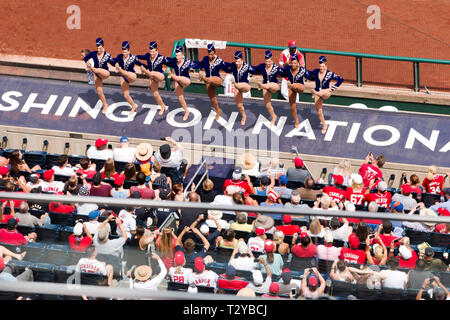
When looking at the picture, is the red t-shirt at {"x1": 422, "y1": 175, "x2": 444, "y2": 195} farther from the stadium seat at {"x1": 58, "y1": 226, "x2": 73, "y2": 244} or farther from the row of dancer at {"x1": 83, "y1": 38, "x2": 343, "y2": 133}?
the stadium seat at {"x1": 58, "y1": 226, "x2": 73, "y2": 244}

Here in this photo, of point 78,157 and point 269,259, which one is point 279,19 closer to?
point 78,157

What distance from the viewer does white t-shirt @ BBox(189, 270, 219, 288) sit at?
638 cm

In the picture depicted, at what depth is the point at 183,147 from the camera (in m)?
16.1

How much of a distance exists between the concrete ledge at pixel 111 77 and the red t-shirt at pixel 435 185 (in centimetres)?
404

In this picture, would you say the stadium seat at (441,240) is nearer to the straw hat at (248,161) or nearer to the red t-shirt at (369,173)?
the red t-shirt at (369,173)

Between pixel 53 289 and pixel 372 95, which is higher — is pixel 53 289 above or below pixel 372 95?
below

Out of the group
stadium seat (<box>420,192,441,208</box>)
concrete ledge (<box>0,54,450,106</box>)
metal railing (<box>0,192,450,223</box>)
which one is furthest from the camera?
concrete ledge (<box>0,54,450,106</box>)

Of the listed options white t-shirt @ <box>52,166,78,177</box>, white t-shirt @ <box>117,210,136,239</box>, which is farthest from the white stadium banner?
white t-shirt @ <box>117,210,136,239</box>

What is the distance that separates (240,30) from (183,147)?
20.6 ft

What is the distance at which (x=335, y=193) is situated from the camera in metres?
12.9

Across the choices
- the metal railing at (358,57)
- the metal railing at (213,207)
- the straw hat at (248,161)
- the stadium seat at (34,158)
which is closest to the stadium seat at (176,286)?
the metal railing at (213,207)

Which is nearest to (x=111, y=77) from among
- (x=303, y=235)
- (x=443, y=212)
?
(x=443, y=212)

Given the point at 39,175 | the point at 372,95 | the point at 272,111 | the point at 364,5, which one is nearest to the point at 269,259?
the point at 39,175

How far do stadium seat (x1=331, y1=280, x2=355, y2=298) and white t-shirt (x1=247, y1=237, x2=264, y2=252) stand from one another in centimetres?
70
